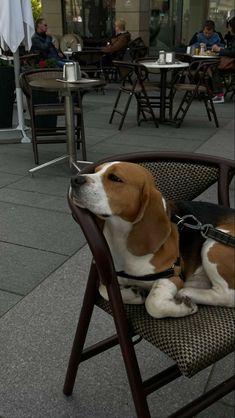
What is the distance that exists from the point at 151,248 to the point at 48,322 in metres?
1.31

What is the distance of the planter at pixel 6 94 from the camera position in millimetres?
7094

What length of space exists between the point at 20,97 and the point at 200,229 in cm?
560

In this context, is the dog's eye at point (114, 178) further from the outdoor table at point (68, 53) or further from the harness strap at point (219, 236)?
the outdoor table at point (68, 53)

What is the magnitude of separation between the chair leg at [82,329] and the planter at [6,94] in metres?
5.80

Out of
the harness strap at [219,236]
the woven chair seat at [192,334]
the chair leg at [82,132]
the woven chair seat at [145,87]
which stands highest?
the harness strap at [219,236]

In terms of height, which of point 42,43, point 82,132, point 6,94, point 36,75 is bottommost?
point 82,132

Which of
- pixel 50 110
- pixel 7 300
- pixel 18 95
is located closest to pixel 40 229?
pixel 7 300

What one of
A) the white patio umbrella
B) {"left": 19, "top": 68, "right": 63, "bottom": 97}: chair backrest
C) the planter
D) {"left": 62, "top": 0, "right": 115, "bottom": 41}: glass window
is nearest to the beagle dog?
{"left": 19, "top": 68, "right": 63, "bottom": 97}: chair backrest

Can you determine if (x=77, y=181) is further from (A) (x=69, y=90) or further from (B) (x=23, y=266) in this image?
(A) (x=69, y=90)

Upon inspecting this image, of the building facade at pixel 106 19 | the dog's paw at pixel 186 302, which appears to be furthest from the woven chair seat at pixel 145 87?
the building facade at pixel 106 19

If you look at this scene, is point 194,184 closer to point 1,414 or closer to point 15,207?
point 1,414

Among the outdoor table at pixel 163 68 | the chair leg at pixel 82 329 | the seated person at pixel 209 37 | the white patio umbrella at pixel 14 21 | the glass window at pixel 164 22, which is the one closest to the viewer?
the chair leg at pixel 82 329

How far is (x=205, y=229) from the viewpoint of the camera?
6.01 feet

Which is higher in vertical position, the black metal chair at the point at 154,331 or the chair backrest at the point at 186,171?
the chair backrest at the point at 186,171
